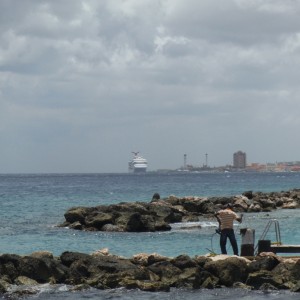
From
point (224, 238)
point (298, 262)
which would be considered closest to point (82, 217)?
point (224, 238)

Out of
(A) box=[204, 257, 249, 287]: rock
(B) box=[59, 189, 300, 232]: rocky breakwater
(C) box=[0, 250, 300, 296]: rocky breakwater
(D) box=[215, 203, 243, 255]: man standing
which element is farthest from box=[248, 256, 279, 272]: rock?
(B) box=[59, 189, 300, 232]: rocky breakwater

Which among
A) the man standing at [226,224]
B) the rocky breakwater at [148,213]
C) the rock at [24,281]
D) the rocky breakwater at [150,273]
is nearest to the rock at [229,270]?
the rocky breakwater at [150,273]

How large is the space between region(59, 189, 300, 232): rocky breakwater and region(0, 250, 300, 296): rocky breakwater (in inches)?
641

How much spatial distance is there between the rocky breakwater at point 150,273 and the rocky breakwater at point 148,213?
1628 cm

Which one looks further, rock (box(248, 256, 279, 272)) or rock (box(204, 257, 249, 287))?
rock (box(248, 256, 279, 272))

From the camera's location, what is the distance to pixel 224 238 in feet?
77.1

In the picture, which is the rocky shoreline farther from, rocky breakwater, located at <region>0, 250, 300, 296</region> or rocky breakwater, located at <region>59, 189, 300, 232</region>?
rocky breakwater, located at <region>59, 189, 300, 232</region>

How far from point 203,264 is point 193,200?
30899 mm

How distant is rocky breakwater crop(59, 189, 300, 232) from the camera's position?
1508 inches

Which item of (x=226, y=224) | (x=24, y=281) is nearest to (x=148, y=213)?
(x=226, y=224)

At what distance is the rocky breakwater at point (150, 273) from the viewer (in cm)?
2011

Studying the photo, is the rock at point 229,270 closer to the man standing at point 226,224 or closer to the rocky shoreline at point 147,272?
the rocky shoreline at point 147,272

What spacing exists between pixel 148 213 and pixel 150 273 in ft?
70.5

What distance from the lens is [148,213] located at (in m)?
42.3
